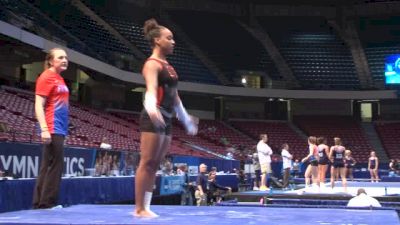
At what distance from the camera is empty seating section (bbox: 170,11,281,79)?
3588 centimetres

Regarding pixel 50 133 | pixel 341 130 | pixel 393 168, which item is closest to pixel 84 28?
pixel 393 168

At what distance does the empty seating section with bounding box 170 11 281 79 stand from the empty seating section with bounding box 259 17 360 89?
1536 millimetres

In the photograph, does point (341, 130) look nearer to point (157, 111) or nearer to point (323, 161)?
point (323, 161)

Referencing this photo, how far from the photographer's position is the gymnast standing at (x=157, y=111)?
4250 mm

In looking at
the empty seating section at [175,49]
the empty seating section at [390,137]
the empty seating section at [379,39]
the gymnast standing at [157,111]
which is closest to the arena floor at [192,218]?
the gymnast standing at [157,111]

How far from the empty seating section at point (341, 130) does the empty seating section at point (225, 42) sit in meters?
4.29

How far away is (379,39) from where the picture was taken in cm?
3706

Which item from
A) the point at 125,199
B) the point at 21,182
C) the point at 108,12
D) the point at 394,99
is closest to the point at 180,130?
the point at 108,12

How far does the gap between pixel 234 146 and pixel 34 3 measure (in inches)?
562

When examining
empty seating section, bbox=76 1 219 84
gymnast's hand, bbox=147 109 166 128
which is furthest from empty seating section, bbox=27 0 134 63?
gymnast's hand, bbox=147 109 166 128

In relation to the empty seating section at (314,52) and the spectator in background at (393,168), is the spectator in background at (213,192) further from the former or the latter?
the empty seating section at (314,52)

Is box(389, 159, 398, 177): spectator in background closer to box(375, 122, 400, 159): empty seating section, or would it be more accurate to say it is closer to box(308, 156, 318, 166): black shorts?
box(375, 122, 400, 159): empty seating section

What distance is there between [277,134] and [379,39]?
9882 millimetres

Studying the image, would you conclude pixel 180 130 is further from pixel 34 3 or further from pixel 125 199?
pixel 125 199
